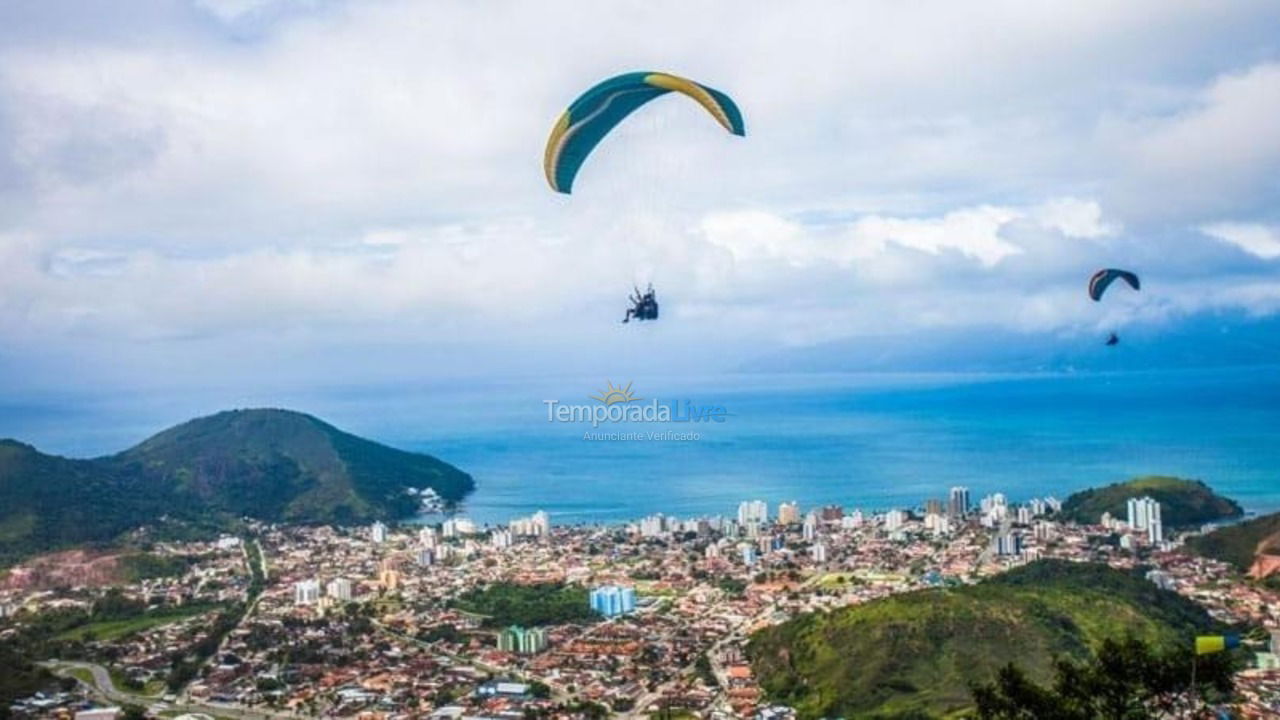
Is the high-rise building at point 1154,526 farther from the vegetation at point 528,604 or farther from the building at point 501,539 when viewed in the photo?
the building at point 501,539

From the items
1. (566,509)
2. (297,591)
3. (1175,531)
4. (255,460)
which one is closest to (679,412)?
(566,509)

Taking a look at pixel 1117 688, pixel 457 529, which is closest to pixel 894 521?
pixel 457 529

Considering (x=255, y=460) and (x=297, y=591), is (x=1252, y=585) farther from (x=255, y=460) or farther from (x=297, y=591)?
(x=255, y=460)

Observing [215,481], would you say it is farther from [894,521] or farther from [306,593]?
[894,521]

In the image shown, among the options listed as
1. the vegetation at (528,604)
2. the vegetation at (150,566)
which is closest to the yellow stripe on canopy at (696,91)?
the vegetation at (528,604)

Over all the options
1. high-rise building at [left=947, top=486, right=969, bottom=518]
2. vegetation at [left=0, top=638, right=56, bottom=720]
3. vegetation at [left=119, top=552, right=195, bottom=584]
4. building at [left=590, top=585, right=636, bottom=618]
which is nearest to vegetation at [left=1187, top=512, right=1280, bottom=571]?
high-rise building at [left=947, top=486, right=969, bottom=518]

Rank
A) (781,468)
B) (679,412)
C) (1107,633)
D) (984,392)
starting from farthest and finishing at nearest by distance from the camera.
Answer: (984,392), (679,412), (781,468), (1107,633)
